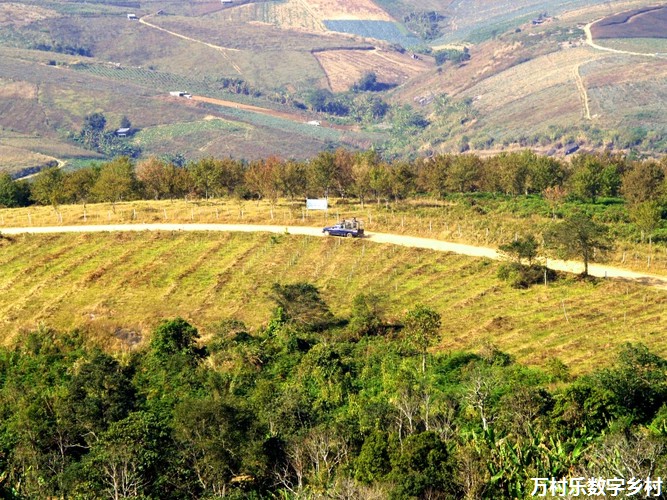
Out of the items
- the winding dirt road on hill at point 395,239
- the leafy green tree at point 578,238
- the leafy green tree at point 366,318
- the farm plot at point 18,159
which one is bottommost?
the farm plot at point 18,159

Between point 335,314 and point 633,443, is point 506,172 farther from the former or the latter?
point 633,443

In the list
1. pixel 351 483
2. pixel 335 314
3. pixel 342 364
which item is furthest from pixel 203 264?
pixel 351 483

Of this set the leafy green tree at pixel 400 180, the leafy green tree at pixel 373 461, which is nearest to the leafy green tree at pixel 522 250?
the leafy green tree at pixel 400 180

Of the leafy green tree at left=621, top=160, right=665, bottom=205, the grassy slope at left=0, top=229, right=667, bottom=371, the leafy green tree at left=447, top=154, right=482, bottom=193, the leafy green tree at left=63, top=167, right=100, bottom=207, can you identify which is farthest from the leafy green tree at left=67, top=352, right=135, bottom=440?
the leafy green tree at left=621, top=160, right=665, bottom=205

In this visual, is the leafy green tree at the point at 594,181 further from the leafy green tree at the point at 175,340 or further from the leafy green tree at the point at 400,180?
the leafy green tree at the point at 175,340

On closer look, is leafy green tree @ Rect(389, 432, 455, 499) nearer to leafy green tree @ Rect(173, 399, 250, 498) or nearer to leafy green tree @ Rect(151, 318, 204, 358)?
leafy green tree @ Rect(173, 399, 250, 498)

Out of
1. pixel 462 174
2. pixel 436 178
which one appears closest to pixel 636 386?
pixel 436 178

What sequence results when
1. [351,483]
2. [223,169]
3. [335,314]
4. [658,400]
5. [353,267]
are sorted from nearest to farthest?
[351,483] → [658,400] → [335,314] → [353,267] → [223,169]
